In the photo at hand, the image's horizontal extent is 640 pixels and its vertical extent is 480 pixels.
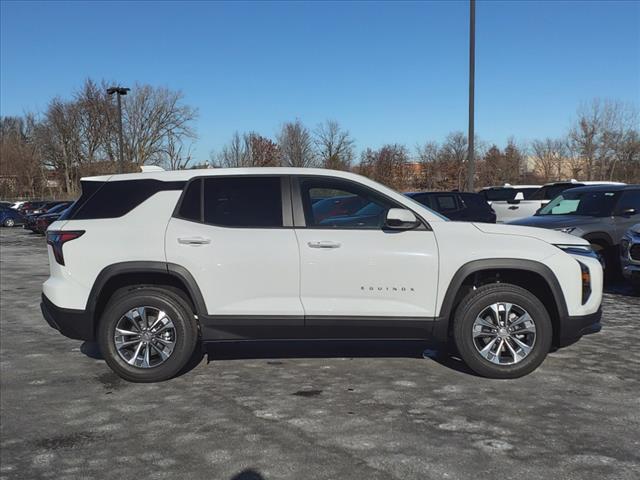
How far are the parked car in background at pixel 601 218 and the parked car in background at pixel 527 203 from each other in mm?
5967

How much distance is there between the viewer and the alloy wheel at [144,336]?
4.94 meters

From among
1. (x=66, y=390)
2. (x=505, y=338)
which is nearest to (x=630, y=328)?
(x=505, y=338)

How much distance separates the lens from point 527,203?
1644 cm

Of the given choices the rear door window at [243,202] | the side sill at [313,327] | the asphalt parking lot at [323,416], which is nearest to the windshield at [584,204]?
the asphalt parking lot at [323,416]

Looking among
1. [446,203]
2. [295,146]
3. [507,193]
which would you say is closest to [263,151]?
[295,146]

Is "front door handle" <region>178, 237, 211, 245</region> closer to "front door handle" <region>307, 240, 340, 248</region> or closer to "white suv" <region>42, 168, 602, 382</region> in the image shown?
"white suv" <region>42, 168, 602, 382</region>

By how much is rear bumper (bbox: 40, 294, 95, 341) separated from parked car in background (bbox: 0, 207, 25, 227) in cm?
3469

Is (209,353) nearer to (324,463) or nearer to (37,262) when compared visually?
(324,463)

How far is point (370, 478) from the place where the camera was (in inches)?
128

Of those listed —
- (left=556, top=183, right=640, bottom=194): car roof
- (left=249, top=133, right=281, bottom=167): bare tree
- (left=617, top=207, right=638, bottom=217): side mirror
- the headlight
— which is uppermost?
(left=249, top=133, right=281, bottom=167): bare tree

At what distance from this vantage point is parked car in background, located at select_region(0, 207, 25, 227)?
35.4 metres

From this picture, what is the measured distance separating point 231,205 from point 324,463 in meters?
2.42

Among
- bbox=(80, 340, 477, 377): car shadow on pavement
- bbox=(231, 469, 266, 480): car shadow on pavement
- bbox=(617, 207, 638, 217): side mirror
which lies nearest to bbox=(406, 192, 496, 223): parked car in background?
bbox=(617, 207, 638, 217): side mirror

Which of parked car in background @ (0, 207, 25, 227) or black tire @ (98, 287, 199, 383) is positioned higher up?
parked car in background @ (0, 207, 25, 227)
